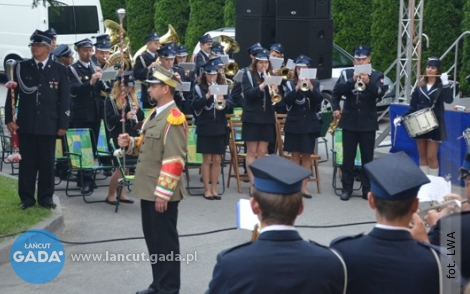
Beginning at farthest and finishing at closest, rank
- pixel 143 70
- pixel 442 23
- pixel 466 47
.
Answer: pixel 442 23 → pixel 466 47 → pixel 143 70

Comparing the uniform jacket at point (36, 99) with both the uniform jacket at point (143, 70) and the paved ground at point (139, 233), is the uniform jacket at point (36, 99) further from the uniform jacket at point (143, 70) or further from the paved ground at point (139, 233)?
the uniform jacket at point (143, 70)

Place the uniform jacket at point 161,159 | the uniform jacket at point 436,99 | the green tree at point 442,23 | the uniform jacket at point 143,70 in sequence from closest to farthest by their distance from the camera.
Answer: the uniform jacket at point 161,159 < the uniform jacket at point 436,99 < the uniform jacket at point 143,70 < the green tree at point 442,23

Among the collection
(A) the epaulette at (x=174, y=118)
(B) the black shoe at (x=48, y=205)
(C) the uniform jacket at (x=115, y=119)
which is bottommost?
(B) the black shoe at (x=48, y=205)

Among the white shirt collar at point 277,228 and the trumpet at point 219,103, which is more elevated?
the white shirt collar at point 277,228

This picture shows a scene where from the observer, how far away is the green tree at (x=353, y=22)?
22031 mm

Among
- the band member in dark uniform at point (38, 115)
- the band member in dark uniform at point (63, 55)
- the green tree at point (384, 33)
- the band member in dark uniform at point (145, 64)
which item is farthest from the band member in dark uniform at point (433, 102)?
the green tree at point (384, 33)

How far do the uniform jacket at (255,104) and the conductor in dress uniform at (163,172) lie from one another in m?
4.48

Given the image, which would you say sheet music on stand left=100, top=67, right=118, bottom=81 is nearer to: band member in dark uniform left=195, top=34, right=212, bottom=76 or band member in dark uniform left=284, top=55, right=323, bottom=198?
band member in dark uniform left=284, top=55, right=323, bottom=198

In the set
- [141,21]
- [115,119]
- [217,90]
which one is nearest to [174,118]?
[115,119]

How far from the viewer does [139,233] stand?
10.1m

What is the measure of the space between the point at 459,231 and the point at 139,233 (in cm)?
585

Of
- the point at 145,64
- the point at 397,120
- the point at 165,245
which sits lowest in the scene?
the point at 165,245

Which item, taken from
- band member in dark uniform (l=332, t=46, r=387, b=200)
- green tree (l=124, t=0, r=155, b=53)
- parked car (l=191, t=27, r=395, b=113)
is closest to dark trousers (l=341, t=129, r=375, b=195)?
band member in dark uniform (l=332, t=46, r=387, b=200)

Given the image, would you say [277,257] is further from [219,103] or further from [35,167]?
[219,103]
